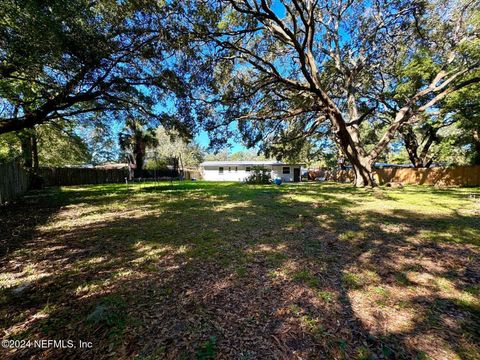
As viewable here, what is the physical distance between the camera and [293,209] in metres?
7.03

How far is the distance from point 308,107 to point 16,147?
21.2 meters

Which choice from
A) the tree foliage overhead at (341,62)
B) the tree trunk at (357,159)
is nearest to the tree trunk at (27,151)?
the tree foliage overhead at (341,62)

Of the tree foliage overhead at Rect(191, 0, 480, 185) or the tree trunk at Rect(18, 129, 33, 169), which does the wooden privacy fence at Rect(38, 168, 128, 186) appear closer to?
the tree trunk at Rect(18, 129, 33, 169)

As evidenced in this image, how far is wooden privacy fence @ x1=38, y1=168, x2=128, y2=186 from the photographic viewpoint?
1711cm

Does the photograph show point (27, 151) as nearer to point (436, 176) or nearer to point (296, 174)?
point (296, 174)

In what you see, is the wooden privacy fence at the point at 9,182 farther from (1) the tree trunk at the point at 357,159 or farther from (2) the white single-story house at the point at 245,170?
(2) the white single-story house at the point at 245,170

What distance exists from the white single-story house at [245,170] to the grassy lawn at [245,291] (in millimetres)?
23658

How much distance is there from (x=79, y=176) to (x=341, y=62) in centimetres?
2206

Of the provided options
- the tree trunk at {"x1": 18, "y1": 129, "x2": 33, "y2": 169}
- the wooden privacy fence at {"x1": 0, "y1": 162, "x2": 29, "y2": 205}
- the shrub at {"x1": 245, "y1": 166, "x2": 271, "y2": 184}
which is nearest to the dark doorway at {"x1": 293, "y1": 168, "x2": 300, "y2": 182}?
the shrub at {"x1": 245, "y1": 166, "x2": 271, "y2": 184}

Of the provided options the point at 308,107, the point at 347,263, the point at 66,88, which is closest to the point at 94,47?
the point at 66,88

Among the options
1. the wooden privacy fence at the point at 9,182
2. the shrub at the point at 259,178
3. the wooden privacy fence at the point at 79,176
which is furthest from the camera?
the shrub at the point at 259,178

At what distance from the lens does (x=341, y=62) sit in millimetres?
12844

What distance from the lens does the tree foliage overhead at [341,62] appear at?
909 centimetres

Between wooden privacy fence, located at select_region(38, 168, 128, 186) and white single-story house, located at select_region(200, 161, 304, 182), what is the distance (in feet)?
36.2
